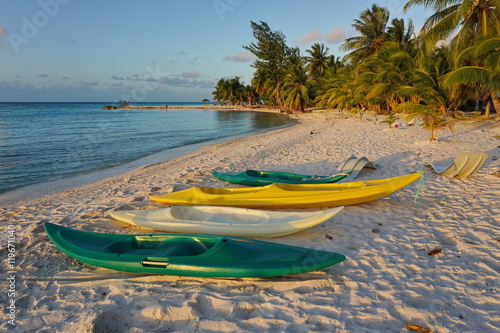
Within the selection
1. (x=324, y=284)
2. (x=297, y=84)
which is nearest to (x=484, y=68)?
(x=324, y=284)

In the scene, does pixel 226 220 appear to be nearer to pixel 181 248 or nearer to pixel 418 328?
pixel 181 248

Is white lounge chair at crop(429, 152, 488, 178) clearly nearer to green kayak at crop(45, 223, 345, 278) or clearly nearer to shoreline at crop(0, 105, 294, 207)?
green kayak at crop(45, 223, 345, 278)

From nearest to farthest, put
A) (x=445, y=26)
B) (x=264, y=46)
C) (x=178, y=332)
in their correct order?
(x=178, y=332) → (x=445, y=26) → (x=264, y=46)

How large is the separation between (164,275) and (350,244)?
7.51ft

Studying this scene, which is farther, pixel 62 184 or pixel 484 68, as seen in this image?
pixel 484 68

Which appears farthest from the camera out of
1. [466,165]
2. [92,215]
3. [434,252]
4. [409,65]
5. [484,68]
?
[409,65]

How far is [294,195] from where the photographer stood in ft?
16.4

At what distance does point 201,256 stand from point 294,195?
2513mm

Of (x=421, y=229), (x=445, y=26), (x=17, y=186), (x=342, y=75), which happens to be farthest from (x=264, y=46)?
(x=421, y=229)

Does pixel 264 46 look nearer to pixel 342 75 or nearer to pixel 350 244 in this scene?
pixel 342 75

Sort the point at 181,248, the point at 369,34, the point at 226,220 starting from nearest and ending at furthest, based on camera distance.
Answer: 1. the point at 181,248
2. the point at 226,220
3. the point at 369,34

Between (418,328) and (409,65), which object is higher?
(409,65)

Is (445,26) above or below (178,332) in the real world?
above

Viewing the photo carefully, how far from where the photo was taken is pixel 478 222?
13.4 feet
